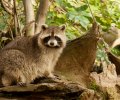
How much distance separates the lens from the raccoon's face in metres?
6.37

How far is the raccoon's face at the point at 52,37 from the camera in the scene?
6372 millimetres

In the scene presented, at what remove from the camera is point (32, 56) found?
6.53 m

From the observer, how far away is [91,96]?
5.84 m

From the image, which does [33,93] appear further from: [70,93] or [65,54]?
[65,54]

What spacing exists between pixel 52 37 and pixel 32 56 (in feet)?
1.47

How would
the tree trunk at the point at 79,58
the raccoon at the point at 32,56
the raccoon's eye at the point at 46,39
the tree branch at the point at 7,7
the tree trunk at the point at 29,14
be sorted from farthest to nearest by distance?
the tree branch at the point at 7,7
the tree trunk at the point at 29,14
the tree trunk at the point at 79,58
the raccoon's eye at the point at 46,39
the raccoon at the point at 32,56

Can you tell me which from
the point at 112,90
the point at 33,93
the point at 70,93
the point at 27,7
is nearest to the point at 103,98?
the point at 112,90

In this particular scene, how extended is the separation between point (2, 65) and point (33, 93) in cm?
74

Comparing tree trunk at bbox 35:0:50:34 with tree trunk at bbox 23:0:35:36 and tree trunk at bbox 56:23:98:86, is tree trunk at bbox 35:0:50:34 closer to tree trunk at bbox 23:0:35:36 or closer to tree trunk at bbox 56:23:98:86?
tree trunk at bbox 23:0:35:36

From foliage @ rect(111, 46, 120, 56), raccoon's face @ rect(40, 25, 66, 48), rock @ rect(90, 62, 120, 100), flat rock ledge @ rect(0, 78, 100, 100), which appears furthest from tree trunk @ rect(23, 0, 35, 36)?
foliage @ rect(111, 46, 120, 56)

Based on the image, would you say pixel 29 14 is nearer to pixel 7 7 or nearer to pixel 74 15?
pixel 7 7

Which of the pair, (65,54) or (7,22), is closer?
(65,54)

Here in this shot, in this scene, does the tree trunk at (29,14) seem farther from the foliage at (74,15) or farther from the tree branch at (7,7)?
the tree branch at (7,7)

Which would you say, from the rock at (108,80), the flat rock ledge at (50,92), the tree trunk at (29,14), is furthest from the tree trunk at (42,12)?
the flat rock ledge at (50,92)
